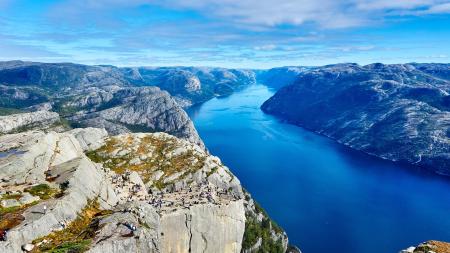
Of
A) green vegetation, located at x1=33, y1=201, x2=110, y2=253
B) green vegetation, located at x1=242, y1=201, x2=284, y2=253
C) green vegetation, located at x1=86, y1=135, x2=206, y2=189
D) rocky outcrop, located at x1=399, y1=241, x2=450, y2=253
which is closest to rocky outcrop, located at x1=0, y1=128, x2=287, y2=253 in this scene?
green vegetation, located at x1=33, y1=201, x2=110, y2=253

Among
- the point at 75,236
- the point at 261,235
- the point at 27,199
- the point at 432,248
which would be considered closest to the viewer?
the point at 432,248

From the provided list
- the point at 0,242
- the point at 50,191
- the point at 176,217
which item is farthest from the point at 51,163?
the point at 0,242

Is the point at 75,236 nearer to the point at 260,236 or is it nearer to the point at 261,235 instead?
the point at 260,236

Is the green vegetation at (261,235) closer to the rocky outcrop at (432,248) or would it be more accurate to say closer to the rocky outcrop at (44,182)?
the rocky outcrop at (44,182)

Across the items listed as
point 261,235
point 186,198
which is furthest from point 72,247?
point 261,235

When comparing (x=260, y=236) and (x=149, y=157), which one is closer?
(x=149, y=157)

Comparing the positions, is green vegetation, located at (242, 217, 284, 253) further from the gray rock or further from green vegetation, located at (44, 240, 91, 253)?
green vegetation, located at (44, 240, 91, 253)
